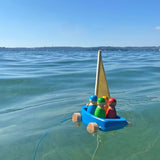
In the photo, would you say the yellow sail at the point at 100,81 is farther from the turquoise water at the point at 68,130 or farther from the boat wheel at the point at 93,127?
the boat wheel at the point at 93,127

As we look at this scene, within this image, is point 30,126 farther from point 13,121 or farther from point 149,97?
point 149,97

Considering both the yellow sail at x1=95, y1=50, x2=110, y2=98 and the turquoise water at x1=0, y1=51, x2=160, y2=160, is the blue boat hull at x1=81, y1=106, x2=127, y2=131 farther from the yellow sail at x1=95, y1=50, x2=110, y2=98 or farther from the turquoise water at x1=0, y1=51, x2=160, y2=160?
the yellow sail at x1=95, y1=50, x2=110, y2=98

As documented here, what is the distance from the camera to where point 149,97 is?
31.7ft

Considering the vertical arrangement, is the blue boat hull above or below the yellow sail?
below

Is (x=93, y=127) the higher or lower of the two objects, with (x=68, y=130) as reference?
higher

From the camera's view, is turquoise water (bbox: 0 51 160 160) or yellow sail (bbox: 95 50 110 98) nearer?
turquoise water (bbox: 0 51 160 160)

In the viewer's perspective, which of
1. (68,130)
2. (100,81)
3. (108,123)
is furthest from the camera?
(100,81)

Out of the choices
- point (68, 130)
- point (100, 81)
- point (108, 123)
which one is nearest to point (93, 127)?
point (108, 123)

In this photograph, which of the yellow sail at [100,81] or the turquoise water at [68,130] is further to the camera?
the yellow sail at [100,81]

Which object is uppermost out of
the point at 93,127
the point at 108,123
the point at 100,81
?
the point at 100,81

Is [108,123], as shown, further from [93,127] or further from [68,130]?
[68,130]

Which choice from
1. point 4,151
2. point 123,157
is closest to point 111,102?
point 123,157

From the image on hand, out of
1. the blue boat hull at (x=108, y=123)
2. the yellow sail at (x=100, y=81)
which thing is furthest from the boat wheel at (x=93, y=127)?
the yellow sail at (x=100, y=81)

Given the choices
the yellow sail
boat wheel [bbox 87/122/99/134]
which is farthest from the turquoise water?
the yellow sail
